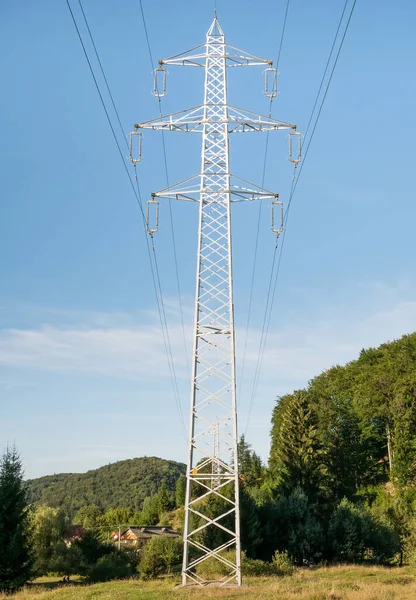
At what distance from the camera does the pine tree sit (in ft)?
109

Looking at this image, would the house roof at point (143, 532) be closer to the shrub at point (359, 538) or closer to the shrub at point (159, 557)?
the shrub at point (159, 557)

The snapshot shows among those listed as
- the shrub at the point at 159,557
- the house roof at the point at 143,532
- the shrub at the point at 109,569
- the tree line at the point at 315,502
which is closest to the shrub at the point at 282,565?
the tree line at the point at 315,502

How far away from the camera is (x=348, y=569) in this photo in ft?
117

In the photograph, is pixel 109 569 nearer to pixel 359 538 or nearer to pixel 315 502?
pixel 359 538

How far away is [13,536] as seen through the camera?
110 feet

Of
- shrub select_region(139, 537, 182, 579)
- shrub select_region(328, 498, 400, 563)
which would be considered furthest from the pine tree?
shrub select_region(328, 498, 400, 563)

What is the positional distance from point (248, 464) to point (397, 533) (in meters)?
55.6

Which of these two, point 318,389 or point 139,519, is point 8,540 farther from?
point 139,519

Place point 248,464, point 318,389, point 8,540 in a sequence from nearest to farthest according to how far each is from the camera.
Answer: point 8,540 → point 318,389 → point 248,464

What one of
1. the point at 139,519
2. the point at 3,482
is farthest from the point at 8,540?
the point at 139,519

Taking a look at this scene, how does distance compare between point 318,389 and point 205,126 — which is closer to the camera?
point 205,126

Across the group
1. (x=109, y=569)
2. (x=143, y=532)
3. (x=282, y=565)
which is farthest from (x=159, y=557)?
(x=143, y=532)

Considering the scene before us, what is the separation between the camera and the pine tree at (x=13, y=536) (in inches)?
1305

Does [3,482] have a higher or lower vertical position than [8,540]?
higher
